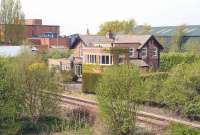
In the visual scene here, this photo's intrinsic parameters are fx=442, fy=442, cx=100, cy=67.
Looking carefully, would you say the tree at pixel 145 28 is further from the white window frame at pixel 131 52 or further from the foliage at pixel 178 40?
the white window frame at pixel 131 52

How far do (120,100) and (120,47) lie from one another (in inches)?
995

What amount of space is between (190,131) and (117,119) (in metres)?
5.04

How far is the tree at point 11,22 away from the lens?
290 feet

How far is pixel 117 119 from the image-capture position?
26797 mm

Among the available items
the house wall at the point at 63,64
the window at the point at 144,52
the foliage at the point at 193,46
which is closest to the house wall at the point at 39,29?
the foliage at the point at 193,46

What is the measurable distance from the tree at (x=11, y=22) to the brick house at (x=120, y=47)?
30.0 metres

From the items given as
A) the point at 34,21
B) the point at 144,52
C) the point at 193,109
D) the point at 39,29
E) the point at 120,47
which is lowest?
the point at 193,109

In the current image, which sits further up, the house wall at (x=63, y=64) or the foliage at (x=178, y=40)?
the foliage at (x=178, y=40)

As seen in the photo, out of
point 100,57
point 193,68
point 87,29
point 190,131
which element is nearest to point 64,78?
point 100,57

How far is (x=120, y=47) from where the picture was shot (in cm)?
5162

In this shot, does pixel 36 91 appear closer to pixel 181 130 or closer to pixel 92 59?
pixel 181 130

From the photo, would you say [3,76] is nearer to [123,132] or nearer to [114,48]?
[123,132]

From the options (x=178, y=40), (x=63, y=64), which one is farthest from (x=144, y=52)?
(x=178, y=40)

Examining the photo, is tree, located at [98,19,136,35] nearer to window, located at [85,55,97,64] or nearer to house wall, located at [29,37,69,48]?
house wall, located at [29,37,69,48]
